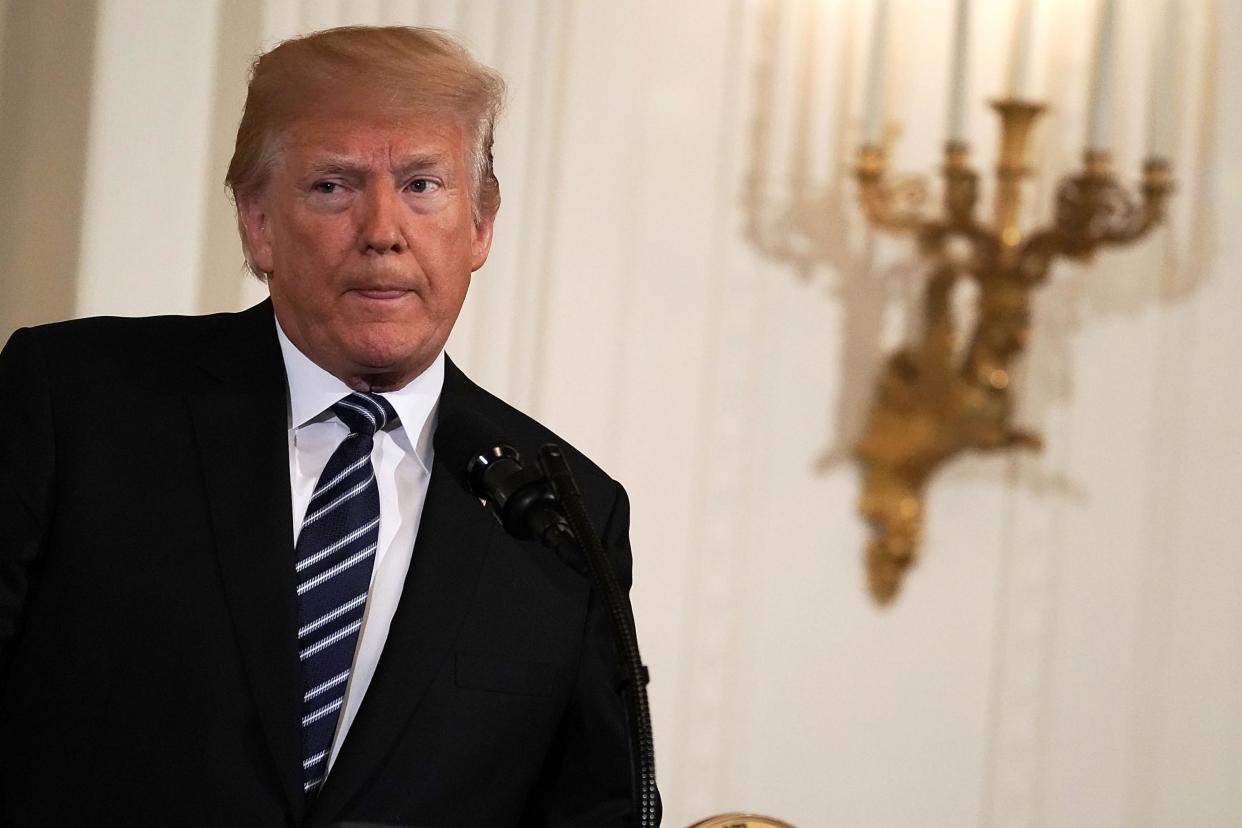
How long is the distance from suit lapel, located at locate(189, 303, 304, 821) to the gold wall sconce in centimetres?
127

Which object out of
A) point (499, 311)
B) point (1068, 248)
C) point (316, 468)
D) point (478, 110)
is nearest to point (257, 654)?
point (316, 468)

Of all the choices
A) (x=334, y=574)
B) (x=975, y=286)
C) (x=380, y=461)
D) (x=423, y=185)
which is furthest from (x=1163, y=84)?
(x=334, y=574)

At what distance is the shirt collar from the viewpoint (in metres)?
1.82

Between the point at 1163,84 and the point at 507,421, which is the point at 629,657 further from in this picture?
the point at 1163,84

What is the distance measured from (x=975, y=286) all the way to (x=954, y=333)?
0.09 m

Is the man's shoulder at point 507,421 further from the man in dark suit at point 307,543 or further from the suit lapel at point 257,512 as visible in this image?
the suit lapel at point 257,512

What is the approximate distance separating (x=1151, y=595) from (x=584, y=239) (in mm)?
1167

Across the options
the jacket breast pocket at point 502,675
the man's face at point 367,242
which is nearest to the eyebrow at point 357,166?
the man's face at point 367,242

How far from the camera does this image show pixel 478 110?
1.90m

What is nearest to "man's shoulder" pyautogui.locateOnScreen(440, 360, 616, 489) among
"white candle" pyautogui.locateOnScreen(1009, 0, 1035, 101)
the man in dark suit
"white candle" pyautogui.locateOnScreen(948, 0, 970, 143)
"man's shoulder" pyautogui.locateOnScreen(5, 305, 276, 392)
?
the man in dark suit

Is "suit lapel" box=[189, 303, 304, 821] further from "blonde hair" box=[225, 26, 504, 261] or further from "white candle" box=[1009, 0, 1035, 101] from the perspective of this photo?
"white candle" box=[1009, 0, 1035, 101]

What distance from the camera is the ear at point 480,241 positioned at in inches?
75.8

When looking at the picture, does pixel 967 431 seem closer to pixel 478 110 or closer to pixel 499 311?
pixel 499 311

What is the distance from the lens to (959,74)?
272 centimetres
